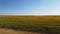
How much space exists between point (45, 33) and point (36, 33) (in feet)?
1.80

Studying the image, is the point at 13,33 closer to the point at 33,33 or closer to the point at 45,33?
the point at 33,33

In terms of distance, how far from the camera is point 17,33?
786cm

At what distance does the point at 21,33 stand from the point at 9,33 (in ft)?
2.47

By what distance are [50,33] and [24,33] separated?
1580 mm

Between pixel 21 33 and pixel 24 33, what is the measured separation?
0.19 metres

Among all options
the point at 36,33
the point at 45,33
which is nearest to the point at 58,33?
the point at 45,33

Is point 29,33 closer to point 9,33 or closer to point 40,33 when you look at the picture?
point 40,33

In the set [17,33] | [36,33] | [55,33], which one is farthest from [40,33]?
[17,33]

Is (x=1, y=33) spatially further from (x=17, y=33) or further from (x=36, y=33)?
(x=36, y=33)

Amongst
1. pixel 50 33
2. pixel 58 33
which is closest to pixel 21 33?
pixel 50 33

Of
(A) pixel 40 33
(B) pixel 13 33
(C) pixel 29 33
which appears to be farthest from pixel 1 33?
(A) pixel 40 33

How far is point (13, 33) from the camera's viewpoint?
798 cm

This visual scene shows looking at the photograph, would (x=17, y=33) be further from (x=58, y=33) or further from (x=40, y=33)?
(x=58, y=33)

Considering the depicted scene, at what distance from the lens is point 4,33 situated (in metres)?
8.01
